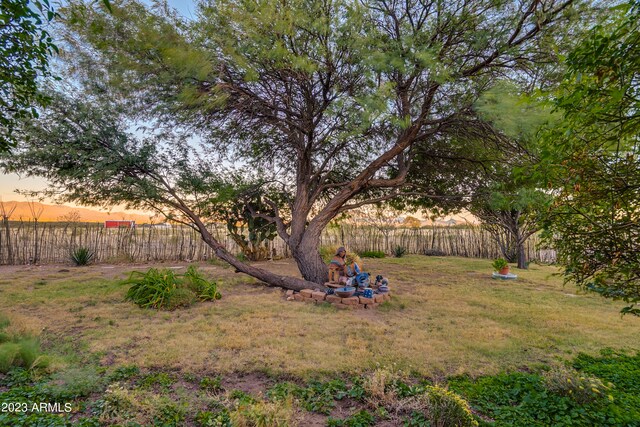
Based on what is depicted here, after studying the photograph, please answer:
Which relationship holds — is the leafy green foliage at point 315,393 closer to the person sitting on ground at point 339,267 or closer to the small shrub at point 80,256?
the person sitting on ground at point 339,267

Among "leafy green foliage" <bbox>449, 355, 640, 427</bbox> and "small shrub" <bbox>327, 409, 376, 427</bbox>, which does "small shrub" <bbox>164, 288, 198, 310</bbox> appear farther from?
"leafy green foliage" <bbox>449, 355, 640, 427</bbox>

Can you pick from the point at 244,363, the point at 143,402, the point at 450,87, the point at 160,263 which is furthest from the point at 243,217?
the point at 143,402

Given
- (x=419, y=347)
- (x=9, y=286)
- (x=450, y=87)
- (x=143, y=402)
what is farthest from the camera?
(x=9, y=286)

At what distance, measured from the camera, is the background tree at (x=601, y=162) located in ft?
5.41

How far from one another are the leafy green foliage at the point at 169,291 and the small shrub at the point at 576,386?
471cm

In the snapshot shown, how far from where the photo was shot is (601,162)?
1938 millimetres

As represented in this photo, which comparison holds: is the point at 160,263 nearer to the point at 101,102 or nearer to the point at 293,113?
the point at 101,102

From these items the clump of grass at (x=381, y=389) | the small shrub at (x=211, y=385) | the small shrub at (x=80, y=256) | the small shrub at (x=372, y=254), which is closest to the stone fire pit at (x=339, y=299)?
the clump of grass at (x=381, y=389)

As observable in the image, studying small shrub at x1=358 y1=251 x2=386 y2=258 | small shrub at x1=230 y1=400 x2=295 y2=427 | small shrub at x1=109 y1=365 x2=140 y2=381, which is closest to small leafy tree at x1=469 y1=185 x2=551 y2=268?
small shrub at x1=230 y1=400 x2=295 y2=427

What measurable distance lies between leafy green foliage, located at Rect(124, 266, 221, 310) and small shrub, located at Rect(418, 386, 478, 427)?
4.13 meters

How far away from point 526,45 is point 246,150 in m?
5.65

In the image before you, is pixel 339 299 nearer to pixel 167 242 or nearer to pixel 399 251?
pixel 167 242

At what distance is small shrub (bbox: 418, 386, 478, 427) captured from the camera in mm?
1973

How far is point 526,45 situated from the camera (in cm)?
487
